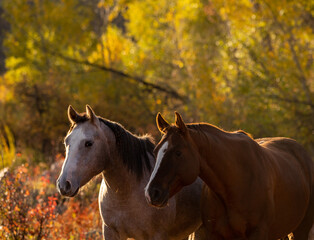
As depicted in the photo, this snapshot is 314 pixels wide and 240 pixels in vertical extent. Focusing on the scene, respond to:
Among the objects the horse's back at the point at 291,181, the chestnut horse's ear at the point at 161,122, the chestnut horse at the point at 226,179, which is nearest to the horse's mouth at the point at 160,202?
the chestnut horse at the point at 226,179

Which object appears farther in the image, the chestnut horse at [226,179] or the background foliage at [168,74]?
the background foliage at [168,74]

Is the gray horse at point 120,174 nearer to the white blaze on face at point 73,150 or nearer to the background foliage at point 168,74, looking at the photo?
the white blaze on face at point 73,150

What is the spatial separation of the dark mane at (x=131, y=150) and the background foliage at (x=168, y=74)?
2.33m

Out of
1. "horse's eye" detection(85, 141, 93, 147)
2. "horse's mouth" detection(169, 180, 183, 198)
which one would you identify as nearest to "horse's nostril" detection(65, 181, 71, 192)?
"horse's eye" detection(85, 141, 93, 147)

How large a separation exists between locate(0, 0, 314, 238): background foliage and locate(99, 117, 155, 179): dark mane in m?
2.33

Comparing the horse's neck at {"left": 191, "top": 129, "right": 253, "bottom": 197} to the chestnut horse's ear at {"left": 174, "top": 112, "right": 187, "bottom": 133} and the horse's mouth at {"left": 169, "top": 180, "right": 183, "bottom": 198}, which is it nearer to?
the chestnut horse's ear at {"left": 174, "top": 112, "right": 187, "bottom": 133}

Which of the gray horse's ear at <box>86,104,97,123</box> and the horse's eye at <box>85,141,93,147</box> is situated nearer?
the horse's eye at <box>85,141,93,147</box>

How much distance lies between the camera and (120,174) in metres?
5.05

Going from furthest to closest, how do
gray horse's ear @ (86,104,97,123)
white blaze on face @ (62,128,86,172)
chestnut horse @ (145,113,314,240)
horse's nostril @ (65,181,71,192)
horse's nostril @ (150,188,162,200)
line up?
gray horse's ear @ (86,104,97,123)
white blaze on face @ (62,128,86,172)
horse's nostril @ (65,181,71,192)
chestnut horse @ (145,113,314,240)
horse's nostril @ (150,188,162,200)

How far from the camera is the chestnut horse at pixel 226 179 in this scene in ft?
14.0

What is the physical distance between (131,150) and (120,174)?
0.26 meters

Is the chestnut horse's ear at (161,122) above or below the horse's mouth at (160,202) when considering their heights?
above

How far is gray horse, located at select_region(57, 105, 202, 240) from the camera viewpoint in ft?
15.6

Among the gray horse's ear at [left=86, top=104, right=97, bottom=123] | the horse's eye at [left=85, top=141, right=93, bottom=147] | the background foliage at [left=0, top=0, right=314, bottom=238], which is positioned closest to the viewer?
the horse's eye at [left=85, top=141, right=93, bottom=147]
